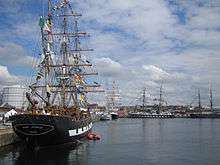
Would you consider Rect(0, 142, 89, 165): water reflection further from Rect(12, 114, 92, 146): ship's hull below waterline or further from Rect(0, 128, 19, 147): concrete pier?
Rect(12, 114, 92, 146): ship's hull below waterline

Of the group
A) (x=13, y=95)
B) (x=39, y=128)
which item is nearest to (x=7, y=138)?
(x=39, y=128)

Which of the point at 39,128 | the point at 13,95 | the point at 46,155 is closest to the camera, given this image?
the point at 46,155

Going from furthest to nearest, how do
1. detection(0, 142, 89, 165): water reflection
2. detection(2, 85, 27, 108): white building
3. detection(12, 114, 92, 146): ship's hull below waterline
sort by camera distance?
detection(2, 85, 27, 108): white building
detection(12, 114, 92, 146): ship's hull below waterline
detection(0, 142, 89, 165): water reflection

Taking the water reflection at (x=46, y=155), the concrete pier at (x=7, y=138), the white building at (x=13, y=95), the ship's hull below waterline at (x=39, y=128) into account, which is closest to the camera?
the water reflection at (x=46, y=155)

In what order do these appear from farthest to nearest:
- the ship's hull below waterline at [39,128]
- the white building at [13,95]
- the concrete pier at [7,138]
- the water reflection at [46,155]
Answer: the white building at [13,95]
the concrete pier at [7,138]
the ship's hull below waterline at [39,128]
the water reflection at [46,155]

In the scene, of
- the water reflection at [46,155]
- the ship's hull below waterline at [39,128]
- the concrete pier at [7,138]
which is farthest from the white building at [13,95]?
the ship's hull below waterline at [39,128]

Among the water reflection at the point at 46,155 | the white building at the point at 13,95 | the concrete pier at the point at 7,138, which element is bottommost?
the water reflection at the point at 46,155

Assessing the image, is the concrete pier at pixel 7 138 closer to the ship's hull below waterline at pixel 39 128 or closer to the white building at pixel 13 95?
the ship's hull below waterline at pixel 39 128

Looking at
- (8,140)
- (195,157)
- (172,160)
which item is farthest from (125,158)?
(8,140)

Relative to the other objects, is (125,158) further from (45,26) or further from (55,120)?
(45,26)

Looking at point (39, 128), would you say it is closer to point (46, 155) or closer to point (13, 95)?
point (46, 155)

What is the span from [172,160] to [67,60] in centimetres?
4148

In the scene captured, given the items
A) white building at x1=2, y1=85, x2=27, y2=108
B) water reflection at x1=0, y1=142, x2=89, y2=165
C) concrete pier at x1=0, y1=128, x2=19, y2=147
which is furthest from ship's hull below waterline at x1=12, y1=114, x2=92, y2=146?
white building at x1=2, y1=85, x2=27, y2=108

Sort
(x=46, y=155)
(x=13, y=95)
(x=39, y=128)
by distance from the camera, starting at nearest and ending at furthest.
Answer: (x=46, y=155), (x=39, y=128), (x=13, y=95)
